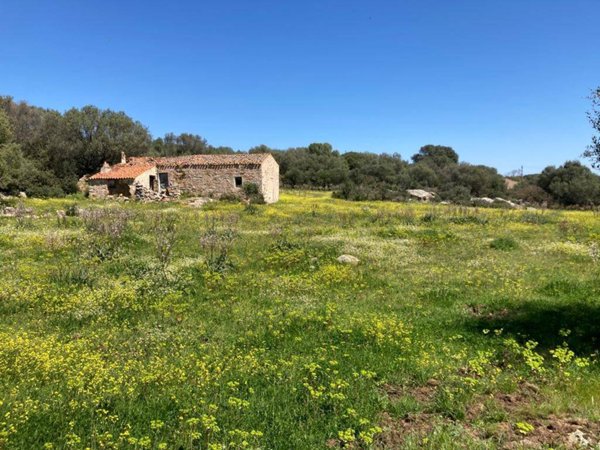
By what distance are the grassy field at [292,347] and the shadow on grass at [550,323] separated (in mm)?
49

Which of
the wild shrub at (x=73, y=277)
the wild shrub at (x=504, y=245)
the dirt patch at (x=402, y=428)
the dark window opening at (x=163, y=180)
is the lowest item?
the dirt patch at (x=402, y=428)

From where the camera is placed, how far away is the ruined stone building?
143ft

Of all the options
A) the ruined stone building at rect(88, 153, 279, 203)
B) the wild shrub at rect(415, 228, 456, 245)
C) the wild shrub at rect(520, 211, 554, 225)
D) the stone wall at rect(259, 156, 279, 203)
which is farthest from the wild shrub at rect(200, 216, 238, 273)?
the ruined stone building at rect(88, 153, 279, 203)

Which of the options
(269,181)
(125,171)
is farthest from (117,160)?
(269,181)

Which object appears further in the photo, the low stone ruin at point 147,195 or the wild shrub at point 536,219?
the low stone ruin at point 147,195

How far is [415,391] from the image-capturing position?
6598 millimetres

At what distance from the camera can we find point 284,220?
27547mm

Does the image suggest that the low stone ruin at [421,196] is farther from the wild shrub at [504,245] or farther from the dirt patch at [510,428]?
the dirt patch at [510,428]

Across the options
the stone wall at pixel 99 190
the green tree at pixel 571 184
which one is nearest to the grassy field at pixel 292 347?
the stone wall at pixel 99 190

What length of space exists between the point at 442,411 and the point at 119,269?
1112 centimetres

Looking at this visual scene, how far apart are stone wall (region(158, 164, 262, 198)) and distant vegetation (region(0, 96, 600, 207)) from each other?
11.7m

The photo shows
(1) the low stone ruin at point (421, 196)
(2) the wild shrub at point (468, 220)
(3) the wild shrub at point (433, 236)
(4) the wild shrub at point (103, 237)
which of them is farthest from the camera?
(1) the low stone ruin at point (421, 196)

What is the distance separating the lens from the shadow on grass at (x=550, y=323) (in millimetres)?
8375

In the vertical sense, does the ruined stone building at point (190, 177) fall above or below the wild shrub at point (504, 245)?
above
